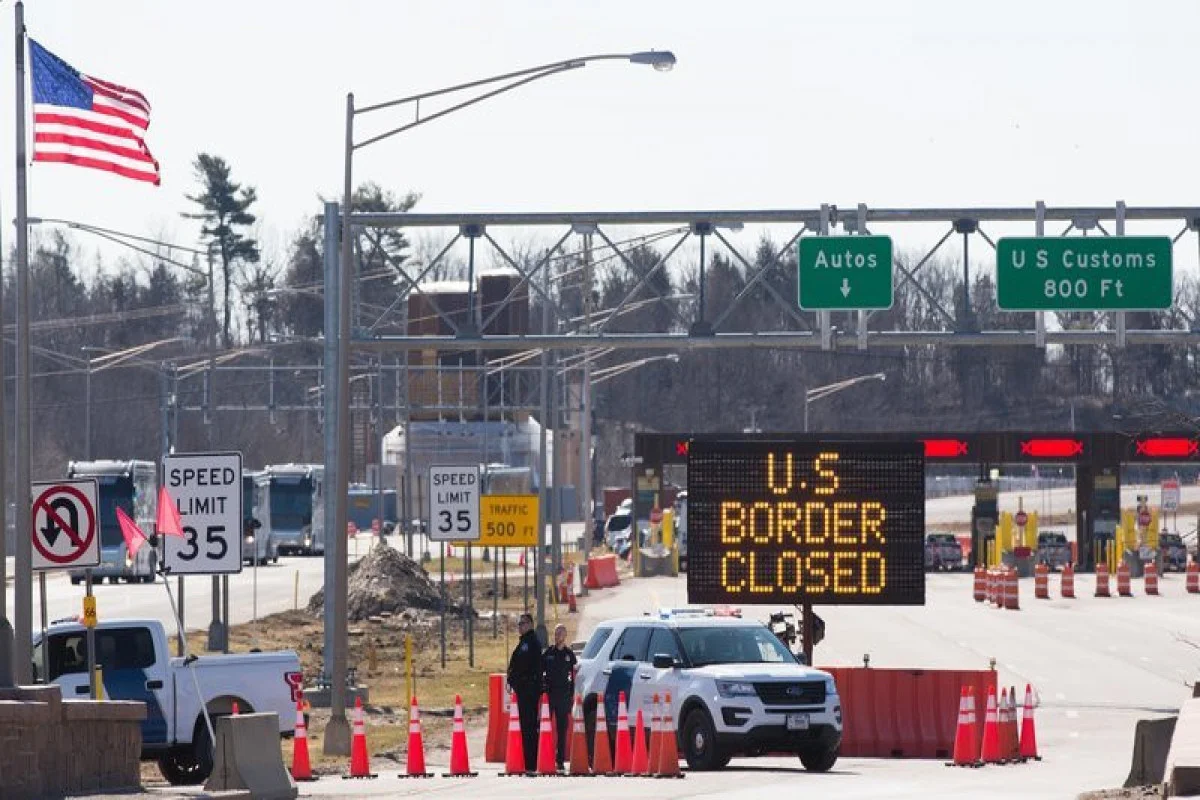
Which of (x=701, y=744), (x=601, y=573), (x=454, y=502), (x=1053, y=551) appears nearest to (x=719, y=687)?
(x=701, y=744)

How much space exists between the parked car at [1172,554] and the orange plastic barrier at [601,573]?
789 inches

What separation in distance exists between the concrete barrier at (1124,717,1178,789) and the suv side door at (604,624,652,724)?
6.78 metres

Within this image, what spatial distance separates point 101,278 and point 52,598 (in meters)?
90.7

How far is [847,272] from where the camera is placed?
39.7 meters

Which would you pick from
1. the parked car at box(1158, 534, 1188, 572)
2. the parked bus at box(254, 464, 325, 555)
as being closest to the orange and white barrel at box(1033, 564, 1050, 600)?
the parked car at box(1158, 534, 1188, 572)

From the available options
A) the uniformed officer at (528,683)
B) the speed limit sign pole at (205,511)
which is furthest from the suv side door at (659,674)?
the speed limit sign pole at (205,511)

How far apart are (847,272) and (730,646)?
14886 mm

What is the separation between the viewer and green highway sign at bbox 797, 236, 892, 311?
130ft

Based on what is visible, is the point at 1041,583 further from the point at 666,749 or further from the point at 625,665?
the point at 666,749

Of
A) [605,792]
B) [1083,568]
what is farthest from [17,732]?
[1083,568]

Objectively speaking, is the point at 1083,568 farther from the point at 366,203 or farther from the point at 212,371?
the point at 366,203

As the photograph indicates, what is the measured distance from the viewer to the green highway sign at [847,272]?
3953cm

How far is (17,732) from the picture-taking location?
18.4 metres

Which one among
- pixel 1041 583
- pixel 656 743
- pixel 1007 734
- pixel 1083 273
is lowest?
pixel 1041 583
